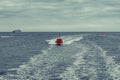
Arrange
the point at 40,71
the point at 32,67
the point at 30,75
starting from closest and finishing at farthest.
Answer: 1. the point at 30,75
2. the point at 40,71
3. the point at 32,67

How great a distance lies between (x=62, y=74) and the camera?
42312 mm

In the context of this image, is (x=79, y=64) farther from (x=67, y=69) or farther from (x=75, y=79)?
(x=75, y=79)

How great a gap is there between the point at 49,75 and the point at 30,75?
2408 millimetres

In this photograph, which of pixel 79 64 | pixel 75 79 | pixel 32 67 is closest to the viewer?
pixel 75 79

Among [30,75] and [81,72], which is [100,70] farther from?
[30,75]

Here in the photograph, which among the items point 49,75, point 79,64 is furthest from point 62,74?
point 79,64

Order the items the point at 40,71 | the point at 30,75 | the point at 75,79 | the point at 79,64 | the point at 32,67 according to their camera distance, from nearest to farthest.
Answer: the point at 75,79 → the point at 30,75 → the point at 40,71 → the point at 32,67 → the point at 79,64

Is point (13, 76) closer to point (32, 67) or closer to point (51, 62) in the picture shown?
point (32, 67)

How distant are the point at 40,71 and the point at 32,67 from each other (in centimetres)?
361

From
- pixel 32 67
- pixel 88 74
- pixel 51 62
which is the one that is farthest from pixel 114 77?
pixel 51 62

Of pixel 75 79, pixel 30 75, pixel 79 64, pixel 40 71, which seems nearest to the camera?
pixel 75 79

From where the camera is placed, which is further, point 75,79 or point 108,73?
point 108,73

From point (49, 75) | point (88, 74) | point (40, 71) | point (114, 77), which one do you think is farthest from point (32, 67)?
point (114, 77)

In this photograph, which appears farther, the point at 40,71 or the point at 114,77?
the point at 40,71
